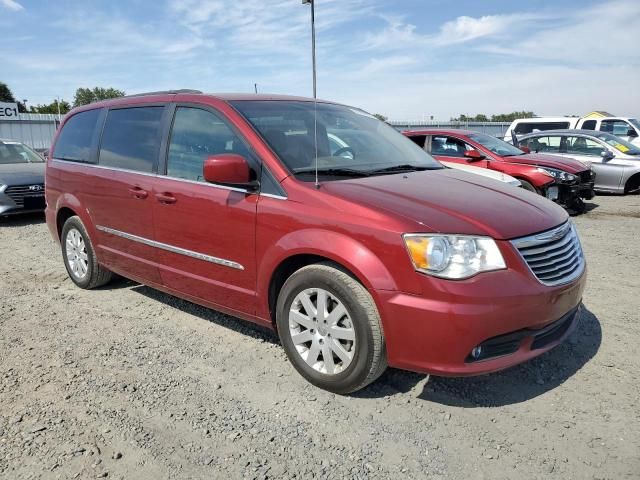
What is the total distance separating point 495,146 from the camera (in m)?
9.70

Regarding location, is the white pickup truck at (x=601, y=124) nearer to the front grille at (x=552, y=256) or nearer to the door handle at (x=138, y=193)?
the front grille at (x=552, y=256)

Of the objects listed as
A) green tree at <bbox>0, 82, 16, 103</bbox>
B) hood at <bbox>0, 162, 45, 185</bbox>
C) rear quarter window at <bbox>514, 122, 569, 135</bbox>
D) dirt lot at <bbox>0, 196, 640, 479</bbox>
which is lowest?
dirt lot at <bbox>0, 196, 640, 479</bbox>

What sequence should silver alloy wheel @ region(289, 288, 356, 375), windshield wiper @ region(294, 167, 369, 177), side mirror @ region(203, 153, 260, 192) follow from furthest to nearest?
windshield wiper @ region(294, 167, 369, 177)
side mirror @ region(203, 153, 260, 192)
silver alloy wheel @ region(289, 288, 356, 375)

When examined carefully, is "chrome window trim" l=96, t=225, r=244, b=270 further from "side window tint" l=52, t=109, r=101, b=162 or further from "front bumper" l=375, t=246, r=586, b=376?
"front bumper" l=375, t=246, r=586, b=376

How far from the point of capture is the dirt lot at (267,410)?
2471mm

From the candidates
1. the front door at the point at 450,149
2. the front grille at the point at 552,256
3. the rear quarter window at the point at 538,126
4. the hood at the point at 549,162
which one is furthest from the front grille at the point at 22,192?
the rear quarter window at the point at 538,126

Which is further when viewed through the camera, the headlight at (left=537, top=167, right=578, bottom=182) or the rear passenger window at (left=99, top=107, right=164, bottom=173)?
the headlight at (left=537, top=167, right=578, bottom=182)

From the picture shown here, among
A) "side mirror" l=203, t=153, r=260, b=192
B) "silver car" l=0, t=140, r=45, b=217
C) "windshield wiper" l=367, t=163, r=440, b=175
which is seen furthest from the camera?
"silver car" l=0, t=140, r=45, b=217

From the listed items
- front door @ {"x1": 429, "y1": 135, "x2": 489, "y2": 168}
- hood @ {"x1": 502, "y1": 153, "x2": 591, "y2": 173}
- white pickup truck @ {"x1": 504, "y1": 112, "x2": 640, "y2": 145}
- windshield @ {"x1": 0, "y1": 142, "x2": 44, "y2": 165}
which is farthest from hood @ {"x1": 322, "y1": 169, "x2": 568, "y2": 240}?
white pickup truck @ {"x1": 504, "y1": 112, "x2": 640, "y2": 145}

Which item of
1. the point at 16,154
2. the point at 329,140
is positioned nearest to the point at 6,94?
the point at 16,154

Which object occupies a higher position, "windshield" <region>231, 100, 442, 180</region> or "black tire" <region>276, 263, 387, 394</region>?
"windshield" <region>231, 100, 442, 180</region>

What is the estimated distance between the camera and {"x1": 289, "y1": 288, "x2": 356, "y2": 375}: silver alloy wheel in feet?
9.63

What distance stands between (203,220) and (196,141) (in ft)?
2.03

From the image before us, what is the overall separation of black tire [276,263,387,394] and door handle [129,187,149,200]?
1.52 meters
